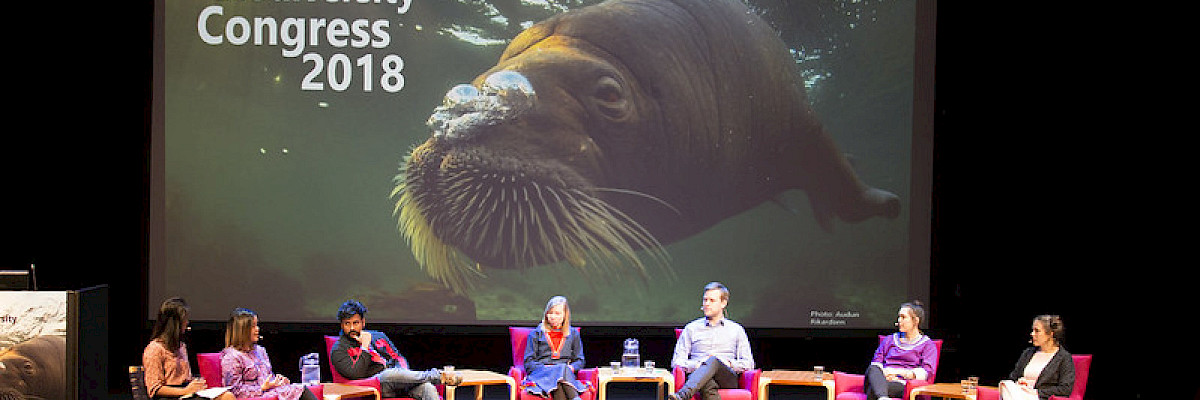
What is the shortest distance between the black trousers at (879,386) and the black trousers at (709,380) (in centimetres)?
78

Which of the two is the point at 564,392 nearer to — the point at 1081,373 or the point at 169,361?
the point at 169,361

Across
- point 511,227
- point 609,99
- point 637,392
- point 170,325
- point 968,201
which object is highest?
point 609,99

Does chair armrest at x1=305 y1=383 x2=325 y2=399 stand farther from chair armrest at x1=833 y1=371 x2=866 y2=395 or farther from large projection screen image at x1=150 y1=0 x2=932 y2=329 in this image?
chair armrest at x1=833 y1=371 x2=866 y2=395

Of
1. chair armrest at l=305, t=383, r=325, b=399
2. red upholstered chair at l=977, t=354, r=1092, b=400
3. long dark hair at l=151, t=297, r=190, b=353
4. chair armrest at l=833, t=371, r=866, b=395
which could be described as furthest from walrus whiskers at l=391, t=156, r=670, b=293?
red upholstered chair at l=977, t=354, r=1092, b=400

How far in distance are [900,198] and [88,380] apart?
5.17 meters

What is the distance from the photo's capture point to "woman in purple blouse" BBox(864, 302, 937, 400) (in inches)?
258

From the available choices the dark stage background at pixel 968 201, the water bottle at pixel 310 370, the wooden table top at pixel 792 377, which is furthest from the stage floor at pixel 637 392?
the water bottle at pixel 310 370

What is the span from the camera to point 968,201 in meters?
7.95

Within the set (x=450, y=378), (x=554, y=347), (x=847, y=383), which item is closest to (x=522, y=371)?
(x=554, y=347)

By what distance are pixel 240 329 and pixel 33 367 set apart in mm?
1135

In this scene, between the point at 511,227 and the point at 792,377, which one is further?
the point at 511,227

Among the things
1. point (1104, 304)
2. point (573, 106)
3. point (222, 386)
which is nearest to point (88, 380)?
point (222, 386)

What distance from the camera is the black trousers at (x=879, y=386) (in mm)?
6398

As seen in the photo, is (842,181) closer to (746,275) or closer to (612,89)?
(746,275)
